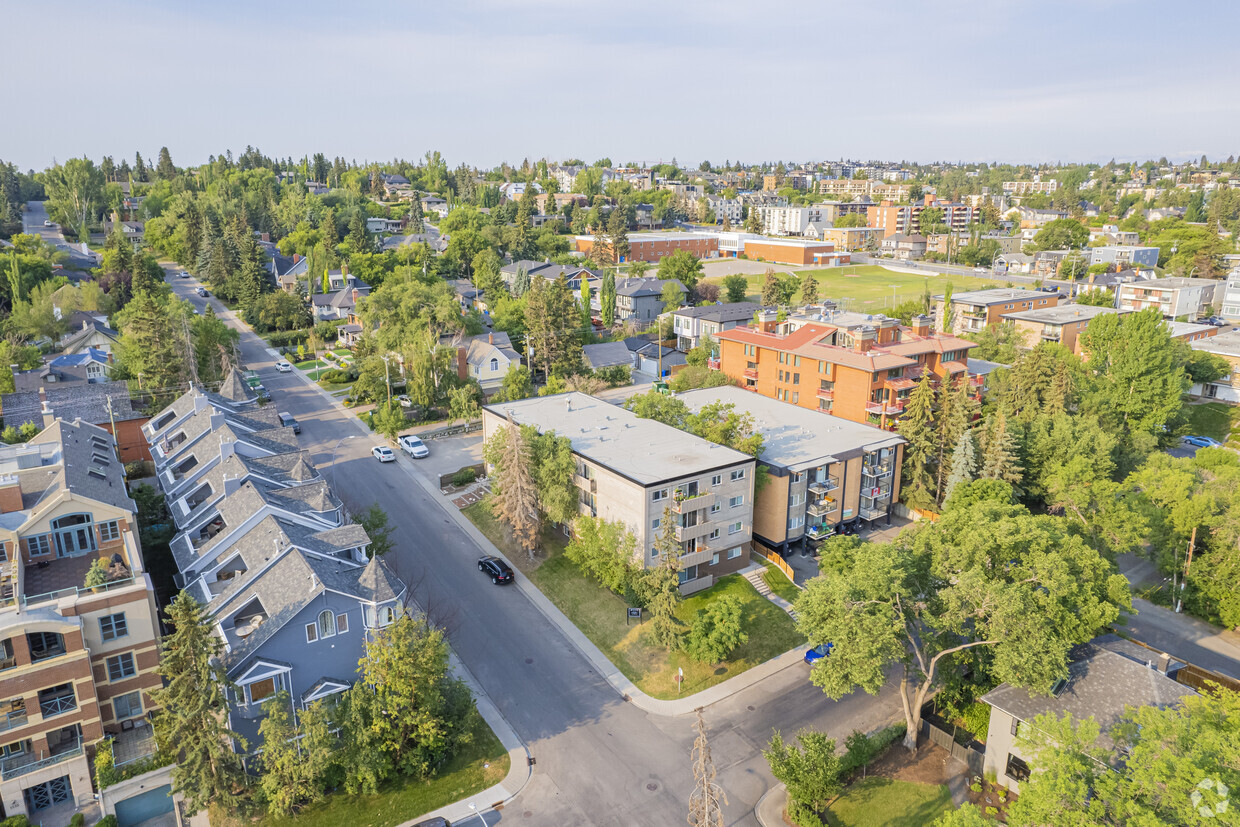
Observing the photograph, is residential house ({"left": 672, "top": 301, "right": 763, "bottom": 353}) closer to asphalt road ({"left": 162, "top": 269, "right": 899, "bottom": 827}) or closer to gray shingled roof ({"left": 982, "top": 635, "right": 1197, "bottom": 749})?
asphalt road ({"left": 162, "top": 269, "right": 899, "bottom": 827})

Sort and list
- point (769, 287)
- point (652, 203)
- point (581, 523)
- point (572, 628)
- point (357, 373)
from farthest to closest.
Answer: point (652, 203)
point (769, 287)
point (357, 373)
point (581, 523)
point (572, 628)

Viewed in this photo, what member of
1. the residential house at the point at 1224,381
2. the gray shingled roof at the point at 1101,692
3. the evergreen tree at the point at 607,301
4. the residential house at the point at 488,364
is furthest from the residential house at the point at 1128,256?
the gray shingled roof at the point at 1101,692

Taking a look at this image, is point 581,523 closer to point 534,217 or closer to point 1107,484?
point 1107,484

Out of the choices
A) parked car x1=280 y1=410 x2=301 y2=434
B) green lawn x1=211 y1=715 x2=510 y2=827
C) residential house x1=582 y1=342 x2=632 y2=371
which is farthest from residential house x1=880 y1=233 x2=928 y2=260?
green lawn x1=211 y1=715 x2=510 y2=827

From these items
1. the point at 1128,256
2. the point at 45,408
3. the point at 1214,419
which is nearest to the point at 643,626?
the point at 45,408

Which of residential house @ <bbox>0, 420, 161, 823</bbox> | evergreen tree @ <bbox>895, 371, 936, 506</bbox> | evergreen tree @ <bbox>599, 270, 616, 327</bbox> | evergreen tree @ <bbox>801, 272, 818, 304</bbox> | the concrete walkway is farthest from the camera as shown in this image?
evergreen tree @ <bbox>801, 272, 818, 304</bbox>

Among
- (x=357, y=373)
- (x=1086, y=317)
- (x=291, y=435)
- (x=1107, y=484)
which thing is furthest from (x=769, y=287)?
(x=291, y=435)

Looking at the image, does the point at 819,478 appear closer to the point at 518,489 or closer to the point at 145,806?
the point at 518,489
